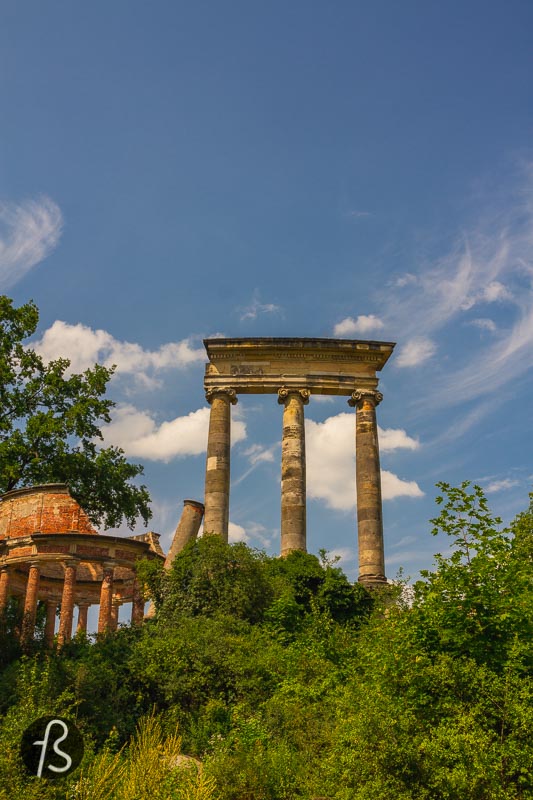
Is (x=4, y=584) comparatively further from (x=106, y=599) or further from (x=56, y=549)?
(x=106, y=599)

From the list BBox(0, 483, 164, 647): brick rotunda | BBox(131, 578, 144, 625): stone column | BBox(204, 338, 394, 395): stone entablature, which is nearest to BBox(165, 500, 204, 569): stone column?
BBox(0, 483, 164, 647): brick rotunda

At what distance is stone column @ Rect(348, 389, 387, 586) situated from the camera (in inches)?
1271

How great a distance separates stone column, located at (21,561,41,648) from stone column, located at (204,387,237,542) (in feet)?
23.3

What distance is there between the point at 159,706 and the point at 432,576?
31.2 ft

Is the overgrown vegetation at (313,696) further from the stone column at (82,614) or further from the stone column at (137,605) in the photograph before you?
the stone column at (82,614)

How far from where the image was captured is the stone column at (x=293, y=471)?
107 ft

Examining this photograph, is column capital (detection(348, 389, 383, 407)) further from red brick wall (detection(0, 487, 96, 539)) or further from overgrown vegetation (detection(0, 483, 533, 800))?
red brick wall (detection(0, 487, 96, 539))

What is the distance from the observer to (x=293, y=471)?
111 ft

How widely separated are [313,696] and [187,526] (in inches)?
516

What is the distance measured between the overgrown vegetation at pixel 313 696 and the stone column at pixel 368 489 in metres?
6.59

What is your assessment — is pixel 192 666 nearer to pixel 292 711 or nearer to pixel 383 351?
pixel 292 711

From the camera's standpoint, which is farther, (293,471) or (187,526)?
(293,471)

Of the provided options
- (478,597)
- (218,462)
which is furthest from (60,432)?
(478,597)

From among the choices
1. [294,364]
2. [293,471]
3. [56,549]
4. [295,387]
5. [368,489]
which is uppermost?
[294,364]
